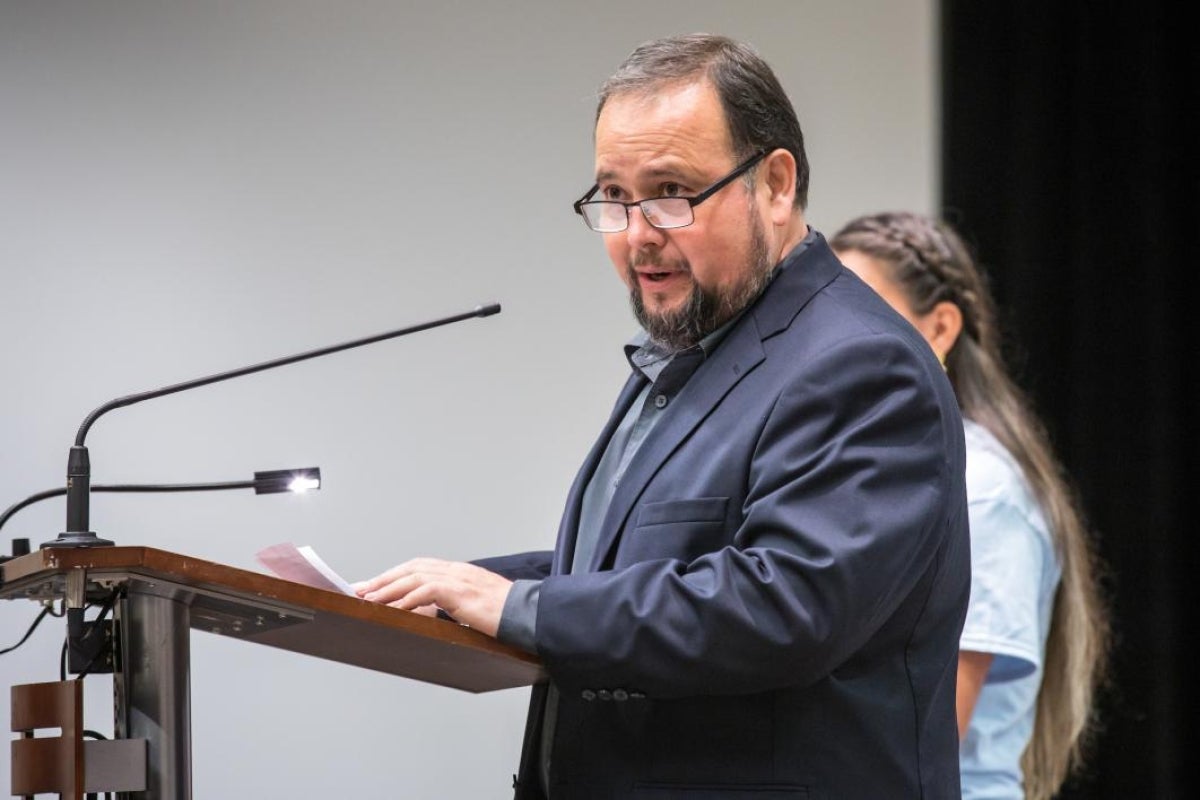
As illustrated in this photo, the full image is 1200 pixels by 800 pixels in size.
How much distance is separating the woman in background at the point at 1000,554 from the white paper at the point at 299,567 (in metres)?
1.33

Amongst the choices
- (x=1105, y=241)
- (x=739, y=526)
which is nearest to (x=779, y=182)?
(x=739, y=526)

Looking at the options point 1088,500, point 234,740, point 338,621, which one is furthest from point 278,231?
point 338,621

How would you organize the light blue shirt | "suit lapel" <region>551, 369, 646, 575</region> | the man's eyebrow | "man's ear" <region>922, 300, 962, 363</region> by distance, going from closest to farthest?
the man's eyebrow < "suit lapel" <region>551, 369, 646, 575</region> < the light blue shirt < "man's ear" <region>922, 300, 962, 363</region>

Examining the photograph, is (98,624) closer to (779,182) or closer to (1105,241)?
(779,182)

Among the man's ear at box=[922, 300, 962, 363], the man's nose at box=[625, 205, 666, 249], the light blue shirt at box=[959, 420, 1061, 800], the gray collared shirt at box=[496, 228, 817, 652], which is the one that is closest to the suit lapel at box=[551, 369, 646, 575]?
the gray collared shirt at box=[496, 228, 817, 652]

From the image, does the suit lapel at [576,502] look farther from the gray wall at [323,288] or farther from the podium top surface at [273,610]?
the gray wall at [323,288]

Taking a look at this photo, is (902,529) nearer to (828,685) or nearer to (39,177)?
(828,685)

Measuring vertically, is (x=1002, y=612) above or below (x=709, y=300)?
below

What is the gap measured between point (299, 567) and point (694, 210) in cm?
60

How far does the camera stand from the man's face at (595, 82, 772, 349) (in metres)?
1.73

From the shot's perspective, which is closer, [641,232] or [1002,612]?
[641,232]

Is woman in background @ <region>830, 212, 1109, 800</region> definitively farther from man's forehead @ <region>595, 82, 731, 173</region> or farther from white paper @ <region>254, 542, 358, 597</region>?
white paper @ <region>254, 542, 358, 597</region>

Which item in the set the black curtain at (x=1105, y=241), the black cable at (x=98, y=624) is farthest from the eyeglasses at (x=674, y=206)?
the black curtain at (x=1105, y=241)

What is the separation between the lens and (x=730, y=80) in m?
1.77
